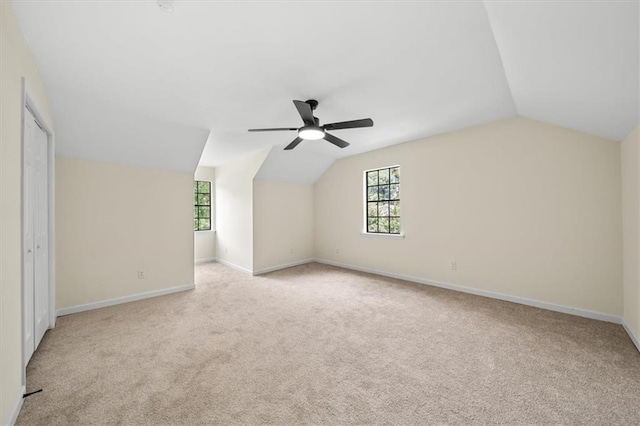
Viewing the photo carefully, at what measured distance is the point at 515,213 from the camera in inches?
134

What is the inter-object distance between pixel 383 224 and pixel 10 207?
4816 millimetres

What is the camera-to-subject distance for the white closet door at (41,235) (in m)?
2.38

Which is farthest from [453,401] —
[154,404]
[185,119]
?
[185,119]

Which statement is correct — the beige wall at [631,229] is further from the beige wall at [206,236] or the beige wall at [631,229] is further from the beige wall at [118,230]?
the beige wall at [206,236]

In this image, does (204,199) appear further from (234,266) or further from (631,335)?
(631,335)

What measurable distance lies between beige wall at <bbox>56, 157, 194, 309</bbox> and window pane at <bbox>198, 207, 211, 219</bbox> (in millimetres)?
2405

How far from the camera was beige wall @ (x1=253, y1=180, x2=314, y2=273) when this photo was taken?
17.1ft

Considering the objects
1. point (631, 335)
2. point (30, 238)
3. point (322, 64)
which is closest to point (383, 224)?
point (631, 335)

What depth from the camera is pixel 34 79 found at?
207 centimetres

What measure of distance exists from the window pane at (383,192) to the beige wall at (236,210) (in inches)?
92.9

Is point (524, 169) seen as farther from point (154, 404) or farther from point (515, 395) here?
point (154, 404)

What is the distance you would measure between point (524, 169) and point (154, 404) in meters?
4.55

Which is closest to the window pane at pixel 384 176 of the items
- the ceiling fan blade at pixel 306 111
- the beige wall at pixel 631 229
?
the ceiling fan blade at pixel 306 111

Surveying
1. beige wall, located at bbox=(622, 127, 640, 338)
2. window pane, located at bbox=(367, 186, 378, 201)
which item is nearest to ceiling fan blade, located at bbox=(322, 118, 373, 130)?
beige wall, located at bbox=(622, 127, 640, 338)
